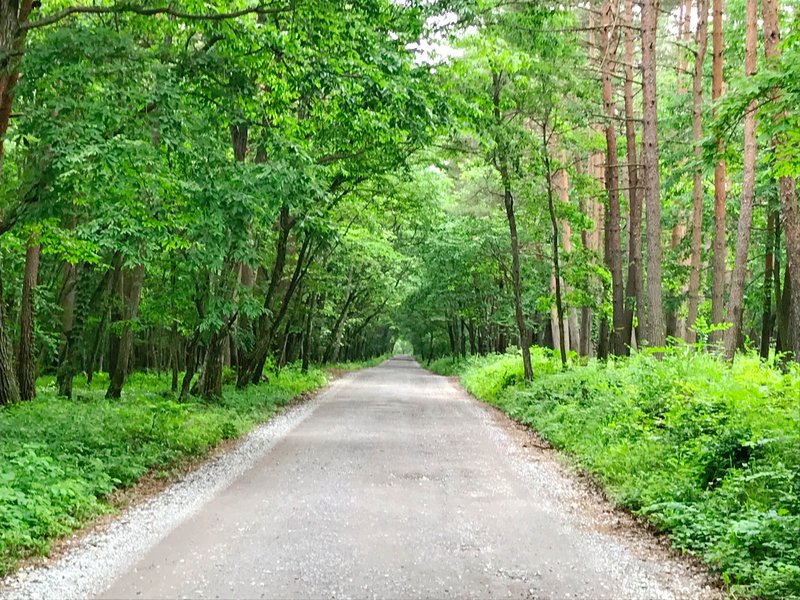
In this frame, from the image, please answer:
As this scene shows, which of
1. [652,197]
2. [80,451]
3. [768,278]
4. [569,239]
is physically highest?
[569,239]

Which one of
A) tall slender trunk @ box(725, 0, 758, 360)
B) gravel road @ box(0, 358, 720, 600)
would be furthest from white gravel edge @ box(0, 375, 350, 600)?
tall slender trunk @ box(725, 0, 758, 360)

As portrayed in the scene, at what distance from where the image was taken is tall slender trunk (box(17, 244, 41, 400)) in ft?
46.1

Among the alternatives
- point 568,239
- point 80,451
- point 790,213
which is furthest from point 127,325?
point 568,239

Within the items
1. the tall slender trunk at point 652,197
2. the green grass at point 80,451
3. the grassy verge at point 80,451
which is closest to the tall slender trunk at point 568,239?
the tall slender trunk at point 652,197

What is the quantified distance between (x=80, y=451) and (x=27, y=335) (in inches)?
285

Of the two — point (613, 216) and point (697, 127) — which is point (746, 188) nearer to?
point (697, 127)

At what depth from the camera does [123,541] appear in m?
5.73

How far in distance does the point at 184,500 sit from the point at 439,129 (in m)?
6.33

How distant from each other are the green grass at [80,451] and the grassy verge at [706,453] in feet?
18.1

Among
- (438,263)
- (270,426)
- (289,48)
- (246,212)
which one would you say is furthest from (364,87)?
(438,263)

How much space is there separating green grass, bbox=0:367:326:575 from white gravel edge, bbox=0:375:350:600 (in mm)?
261

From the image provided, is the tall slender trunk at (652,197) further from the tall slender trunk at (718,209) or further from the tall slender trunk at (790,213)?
the tall slender trunk at (718,209)

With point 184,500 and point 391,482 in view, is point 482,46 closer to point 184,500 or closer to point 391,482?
point 391,482

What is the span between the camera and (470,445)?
449 inches
